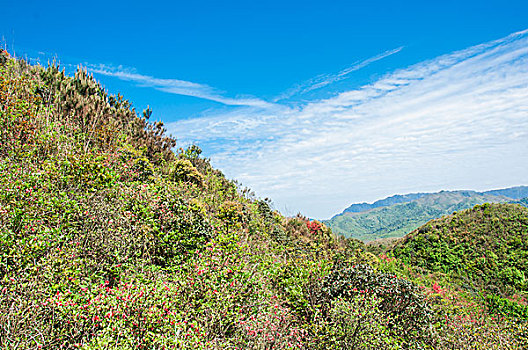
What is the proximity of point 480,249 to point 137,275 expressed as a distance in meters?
22.0

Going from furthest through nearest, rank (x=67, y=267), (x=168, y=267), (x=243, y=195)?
1. (x=243, y=195)
2. (x=168, y=267)
3. (x=67, y=267)

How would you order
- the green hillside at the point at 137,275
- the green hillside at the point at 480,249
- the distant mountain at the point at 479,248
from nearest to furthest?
1. the green hillside at the point at 137,275
2. the green hillside at the point at 480,249
3. the distant mountain at the point at 479,248

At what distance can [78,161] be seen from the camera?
6199mm

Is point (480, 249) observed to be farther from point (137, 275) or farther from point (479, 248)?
point (137, 275)

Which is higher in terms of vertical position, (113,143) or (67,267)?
(113,143)

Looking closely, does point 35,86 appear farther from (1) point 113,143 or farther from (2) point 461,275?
(2) point 461,275

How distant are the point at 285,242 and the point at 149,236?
607cm

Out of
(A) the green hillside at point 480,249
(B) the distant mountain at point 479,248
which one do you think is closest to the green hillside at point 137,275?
(A) the green hillside at point 480,249

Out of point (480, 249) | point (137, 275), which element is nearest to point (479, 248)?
point (480, 249)

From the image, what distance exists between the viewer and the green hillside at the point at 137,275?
3.45 m

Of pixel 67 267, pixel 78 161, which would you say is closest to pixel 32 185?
pixel 78 161

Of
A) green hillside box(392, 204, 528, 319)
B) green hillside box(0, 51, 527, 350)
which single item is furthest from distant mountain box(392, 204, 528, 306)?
green hillside box(0, 51, 527, 350)

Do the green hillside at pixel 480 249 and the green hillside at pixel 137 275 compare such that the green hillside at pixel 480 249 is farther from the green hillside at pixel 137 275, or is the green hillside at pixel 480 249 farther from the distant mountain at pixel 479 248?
the green hillside at pixel 137 275

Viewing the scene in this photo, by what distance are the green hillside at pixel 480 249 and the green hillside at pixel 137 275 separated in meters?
12.0
